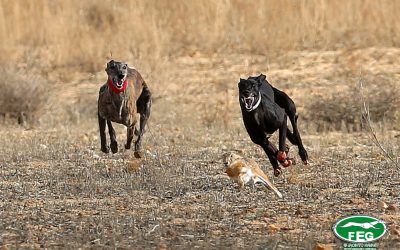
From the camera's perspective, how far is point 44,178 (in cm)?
1113

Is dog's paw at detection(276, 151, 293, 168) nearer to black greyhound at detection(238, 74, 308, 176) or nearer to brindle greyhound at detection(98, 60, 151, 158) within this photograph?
black greyhound at detection(238, 74, 308, 176)

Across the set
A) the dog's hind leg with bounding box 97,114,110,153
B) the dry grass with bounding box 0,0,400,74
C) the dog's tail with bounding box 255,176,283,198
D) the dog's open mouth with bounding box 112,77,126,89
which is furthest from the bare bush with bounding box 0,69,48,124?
the dog's tail with bounding box 255,176,283,198

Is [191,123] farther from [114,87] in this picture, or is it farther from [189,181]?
[189,181]

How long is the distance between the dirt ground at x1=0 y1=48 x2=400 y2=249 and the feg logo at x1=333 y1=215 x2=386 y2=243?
0.08 m

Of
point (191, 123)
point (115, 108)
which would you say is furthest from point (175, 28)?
point (115, 108)

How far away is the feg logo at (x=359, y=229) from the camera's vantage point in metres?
7.34

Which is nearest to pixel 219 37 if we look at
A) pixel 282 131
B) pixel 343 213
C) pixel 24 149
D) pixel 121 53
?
pixel 121 53

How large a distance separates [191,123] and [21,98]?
8.83 ft

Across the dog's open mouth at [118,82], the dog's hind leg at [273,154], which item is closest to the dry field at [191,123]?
the dog's hind leg at [273,154]

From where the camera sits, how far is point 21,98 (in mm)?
17656

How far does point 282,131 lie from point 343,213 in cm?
247

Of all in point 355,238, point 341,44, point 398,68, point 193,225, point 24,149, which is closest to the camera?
point 355,238

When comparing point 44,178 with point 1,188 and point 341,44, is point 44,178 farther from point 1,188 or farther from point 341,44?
point 341,44

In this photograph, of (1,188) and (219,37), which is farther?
(219,37)
